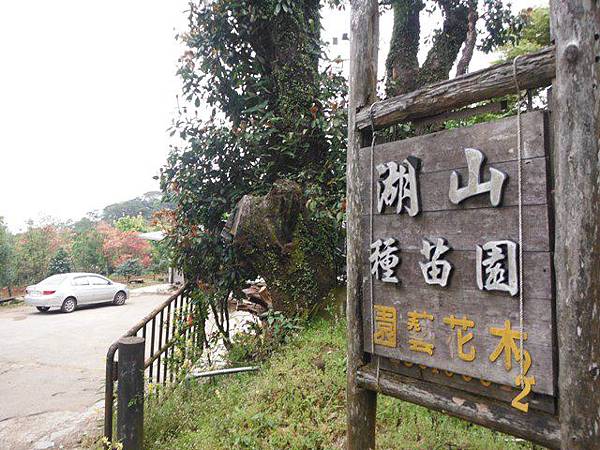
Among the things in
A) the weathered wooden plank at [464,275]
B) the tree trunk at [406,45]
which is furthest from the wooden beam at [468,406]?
the tree trunk at [406,45]

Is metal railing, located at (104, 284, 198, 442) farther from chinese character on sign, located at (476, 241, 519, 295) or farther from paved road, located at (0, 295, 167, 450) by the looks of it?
chinese character on sign, located at (476, 241, 519, 295)

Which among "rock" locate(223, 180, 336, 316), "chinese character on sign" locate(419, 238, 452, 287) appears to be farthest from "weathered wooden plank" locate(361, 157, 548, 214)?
"rock" locate(223, 180, 336, 316)

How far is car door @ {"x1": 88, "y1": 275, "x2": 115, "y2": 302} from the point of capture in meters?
13.5

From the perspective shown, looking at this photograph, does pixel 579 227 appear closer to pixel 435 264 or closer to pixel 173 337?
pixel 435 264

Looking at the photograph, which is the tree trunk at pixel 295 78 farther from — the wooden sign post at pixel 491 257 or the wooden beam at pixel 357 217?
the wooden sign post at pixel 491 257

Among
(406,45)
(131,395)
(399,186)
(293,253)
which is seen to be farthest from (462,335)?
(406,45)

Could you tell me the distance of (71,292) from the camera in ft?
41.4

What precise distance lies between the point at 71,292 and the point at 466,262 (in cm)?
1371

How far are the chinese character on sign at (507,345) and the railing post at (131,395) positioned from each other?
287 centimetres

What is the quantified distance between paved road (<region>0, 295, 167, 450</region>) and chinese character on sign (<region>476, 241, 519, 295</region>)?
4.06 m

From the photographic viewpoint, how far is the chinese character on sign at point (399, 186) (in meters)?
1.84

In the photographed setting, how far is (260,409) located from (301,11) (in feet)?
15.4

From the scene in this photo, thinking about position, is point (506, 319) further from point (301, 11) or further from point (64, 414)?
point (64, 414)

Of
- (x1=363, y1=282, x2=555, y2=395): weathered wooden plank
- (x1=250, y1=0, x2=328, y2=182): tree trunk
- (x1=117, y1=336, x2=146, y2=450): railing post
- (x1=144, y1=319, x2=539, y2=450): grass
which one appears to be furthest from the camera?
(x1=250, y1=0, x2=328, y2=182): tree trunk
